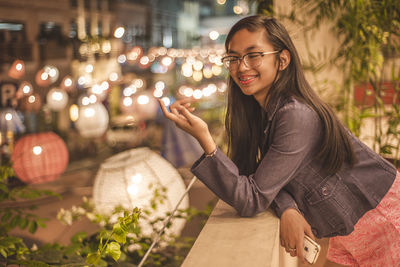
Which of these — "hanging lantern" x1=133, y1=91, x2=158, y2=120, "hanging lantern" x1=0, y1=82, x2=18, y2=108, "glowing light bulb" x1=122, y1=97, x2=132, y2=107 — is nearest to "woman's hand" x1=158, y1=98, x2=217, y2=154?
"hanging lantern" x1=0, y1=82, x2=18, y2=108

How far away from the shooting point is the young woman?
1.07 m

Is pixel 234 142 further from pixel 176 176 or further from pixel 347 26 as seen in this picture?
pixel 347 26

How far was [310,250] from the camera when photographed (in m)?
1.09

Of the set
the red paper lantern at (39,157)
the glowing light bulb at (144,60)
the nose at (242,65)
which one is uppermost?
the glowing light bulb at (144,60)

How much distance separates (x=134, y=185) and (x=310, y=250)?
4.51ft

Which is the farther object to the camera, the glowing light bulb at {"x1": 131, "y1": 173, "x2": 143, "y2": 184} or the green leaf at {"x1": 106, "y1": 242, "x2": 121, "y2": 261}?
the glowing light bulb at {"x1": 131, "y1": 173, "x2": 143, "y2": 184}

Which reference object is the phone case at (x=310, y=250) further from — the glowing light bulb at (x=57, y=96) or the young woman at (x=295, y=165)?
the glowing light bulb at (x=57, y=96)

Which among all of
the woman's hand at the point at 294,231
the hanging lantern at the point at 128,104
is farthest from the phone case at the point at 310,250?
the hanging lantern at the point at 128,104

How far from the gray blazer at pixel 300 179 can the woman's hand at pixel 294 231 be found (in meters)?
0.04

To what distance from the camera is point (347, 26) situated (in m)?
2.36

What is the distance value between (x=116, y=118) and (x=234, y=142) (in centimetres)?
1147

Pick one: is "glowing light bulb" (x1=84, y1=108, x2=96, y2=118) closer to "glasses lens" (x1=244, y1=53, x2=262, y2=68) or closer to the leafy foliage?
the leafy foliage

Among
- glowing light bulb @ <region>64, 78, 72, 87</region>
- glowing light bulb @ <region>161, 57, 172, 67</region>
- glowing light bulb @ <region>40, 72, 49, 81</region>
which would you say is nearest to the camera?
glowing light bulb @ <region>40, 72, 49, 81</region>

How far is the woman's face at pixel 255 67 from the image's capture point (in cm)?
113
